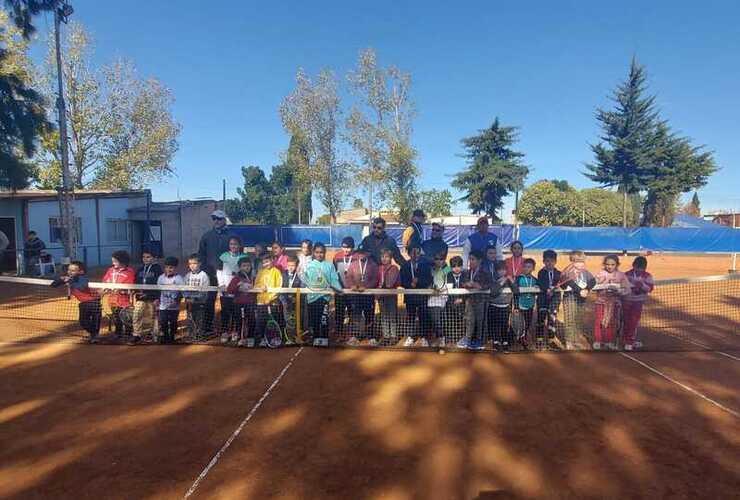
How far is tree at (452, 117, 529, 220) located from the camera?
136ft

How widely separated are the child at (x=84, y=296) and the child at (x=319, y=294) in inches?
155

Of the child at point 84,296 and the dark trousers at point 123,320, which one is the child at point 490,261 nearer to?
the dark trousers at point 123,320

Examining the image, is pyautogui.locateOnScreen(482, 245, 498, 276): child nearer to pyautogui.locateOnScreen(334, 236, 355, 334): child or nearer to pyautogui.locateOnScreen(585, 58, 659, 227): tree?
pyautogui.locateOnScreen(334, 236, 355, 334): child

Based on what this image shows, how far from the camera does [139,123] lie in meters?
30.7

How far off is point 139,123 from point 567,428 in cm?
3382

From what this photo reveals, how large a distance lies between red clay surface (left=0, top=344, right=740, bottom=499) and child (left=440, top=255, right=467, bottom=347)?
831 mm

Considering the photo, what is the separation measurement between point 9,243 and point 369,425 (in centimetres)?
2043

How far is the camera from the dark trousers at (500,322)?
7375 mm

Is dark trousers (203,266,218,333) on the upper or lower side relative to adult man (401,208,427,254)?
lower

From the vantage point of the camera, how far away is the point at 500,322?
7.41 meters

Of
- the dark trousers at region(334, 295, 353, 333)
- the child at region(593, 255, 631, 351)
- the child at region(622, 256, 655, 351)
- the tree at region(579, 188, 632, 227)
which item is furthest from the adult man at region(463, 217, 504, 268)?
the tree at region(579, 188, 632, 227)

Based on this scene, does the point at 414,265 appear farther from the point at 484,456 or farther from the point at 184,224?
the point at 184,224

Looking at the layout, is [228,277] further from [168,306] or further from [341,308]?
[341,308]

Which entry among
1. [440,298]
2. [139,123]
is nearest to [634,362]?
[440,298]
